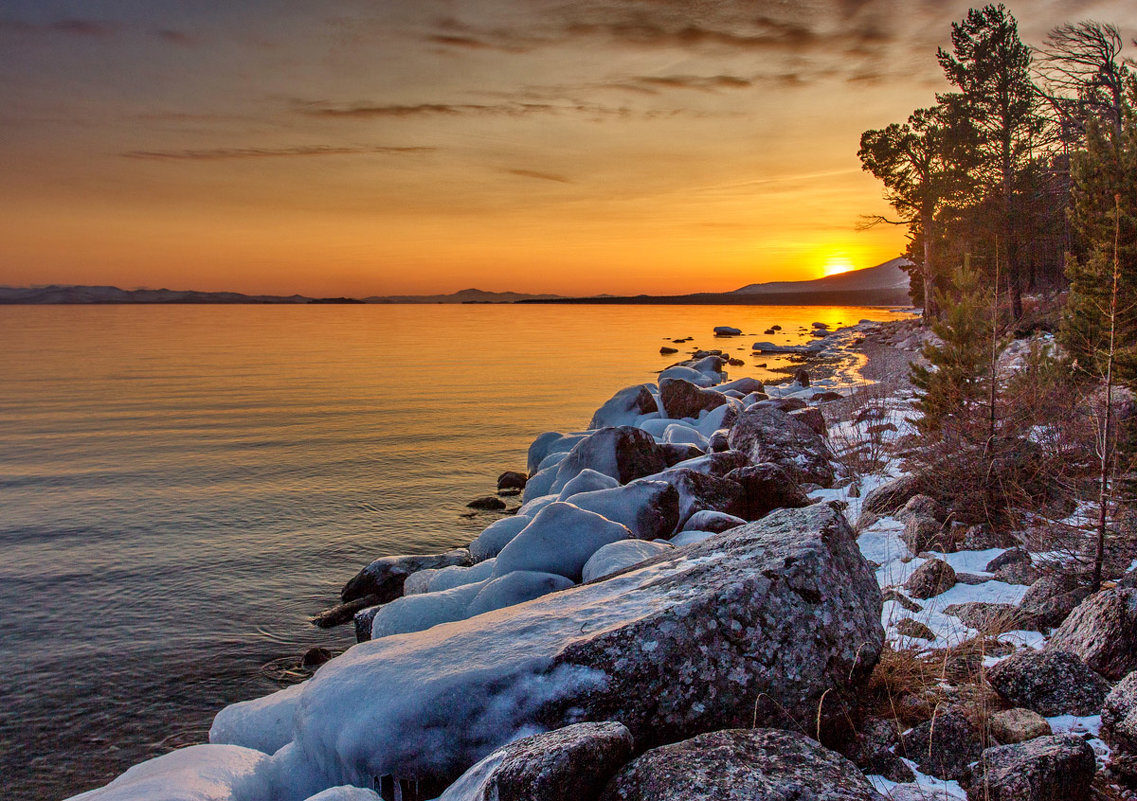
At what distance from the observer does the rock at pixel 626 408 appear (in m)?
18.2

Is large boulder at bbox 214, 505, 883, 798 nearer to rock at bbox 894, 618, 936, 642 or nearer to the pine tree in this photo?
rock at bbox 894, 618, 936, 642

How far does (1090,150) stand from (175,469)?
20.2m

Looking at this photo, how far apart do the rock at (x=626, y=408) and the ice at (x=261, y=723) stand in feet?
42.6

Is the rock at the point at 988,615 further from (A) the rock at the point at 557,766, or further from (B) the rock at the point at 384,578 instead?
(B) the rock at the point at 384,578

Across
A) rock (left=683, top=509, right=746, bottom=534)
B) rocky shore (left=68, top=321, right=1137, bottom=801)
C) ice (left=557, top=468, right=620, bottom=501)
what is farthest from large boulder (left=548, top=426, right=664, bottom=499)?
rocky shore (left=68, top=321, right=1137, bottom=801)

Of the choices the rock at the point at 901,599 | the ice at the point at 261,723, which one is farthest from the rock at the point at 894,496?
the ice at the point at 261,723

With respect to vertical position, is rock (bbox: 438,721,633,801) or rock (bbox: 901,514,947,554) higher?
rock (bbox: 438,721,633,801)

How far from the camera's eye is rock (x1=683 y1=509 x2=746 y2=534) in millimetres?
8812

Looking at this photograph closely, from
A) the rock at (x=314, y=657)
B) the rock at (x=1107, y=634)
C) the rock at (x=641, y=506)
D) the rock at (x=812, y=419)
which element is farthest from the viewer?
the rock at (x=812, y=419)

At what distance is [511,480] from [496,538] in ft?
19.4

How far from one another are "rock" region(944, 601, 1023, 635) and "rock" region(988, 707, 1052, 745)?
1091 mm

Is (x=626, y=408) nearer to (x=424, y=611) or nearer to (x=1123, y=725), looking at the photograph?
(x=424, y=611)

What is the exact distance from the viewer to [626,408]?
1833 cm

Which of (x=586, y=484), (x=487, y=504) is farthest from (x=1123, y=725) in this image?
(x=487, y=504)
